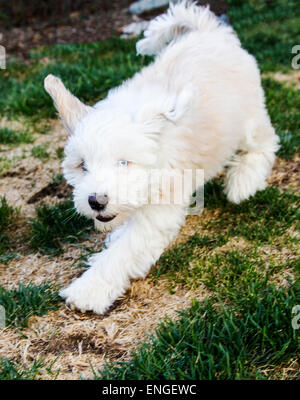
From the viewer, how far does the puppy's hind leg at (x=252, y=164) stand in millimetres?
3564

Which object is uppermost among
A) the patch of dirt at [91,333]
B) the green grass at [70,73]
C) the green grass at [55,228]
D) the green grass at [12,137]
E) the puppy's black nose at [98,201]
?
the green grass at [70,73]

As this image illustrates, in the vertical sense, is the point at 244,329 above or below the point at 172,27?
below

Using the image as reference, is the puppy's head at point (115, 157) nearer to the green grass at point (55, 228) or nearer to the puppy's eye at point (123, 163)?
the puppy's eye at point (123, 163)

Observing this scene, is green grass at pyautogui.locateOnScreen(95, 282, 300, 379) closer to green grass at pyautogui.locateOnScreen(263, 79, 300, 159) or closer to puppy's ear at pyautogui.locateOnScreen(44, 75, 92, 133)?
puppy's ear at pyautogui.locateOnScreen(44, 75, 92, 133)

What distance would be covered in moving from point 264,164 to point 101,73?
2.43 metres

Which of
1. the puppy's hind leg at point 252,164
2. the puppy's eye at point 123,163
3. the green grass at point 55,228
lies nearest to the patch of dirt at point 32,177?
the green grass at point 55,228

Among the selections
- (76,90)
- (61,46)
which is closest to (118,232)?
(76,90)

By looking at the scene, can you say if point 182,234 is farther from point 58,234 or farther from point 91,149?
point 91,149

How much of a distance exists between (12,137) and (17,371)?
2.90 meters

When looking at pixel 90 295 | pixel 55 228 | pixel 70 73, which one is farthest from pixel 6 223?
pixel 70 73

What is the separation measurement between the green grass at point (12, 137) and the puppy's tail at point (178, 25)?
5.20 feet

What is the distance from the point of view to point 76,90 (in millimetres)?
5121

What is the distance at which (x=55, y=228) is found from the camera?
346 cm

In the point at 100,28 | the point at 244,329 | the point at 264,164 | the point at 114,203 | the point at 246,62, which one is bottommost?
the point at 244,329
